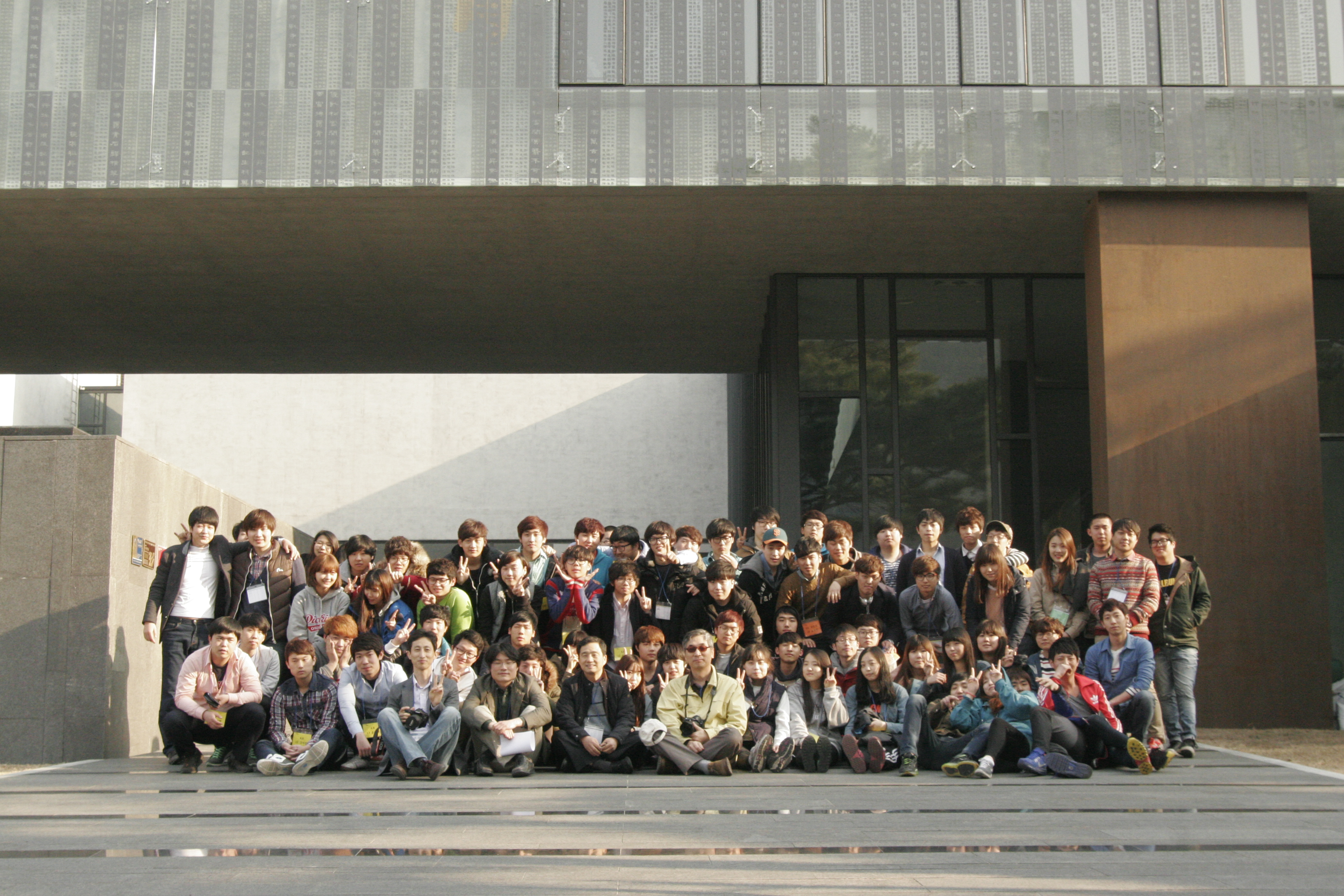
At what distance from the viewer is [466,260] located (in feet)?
44.7

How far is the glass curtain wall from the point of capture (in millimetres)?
13773

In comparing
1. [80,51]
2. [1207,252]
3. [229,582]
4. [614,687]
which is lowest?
[614,687]

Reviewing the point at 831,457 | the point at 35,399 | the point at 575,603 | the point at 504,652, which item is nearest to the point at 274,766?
the point at 504,652

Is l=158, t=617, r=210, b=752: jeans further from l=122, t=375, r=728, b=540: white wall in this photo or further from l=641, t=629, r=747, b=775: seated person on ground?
l=122, t=375, r=728, b=540: white wall

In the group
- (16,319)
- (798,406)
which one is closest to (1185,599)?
(798,406)

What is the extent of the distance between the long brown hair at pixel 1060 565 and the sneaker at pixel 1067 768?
5.67 feet

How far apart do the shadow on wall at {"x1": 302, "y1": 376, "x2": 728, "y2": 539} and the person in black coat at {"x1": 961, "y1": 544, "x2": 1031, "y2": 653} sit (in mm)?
18050

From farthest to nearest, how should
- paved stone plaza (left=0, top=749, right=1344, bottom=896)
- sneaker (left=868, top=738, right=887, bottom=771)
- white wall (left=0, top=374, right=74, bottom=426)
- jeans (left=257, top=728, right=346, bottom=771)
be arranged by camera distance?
white wall (left=0, top=374, right=74, bottom=426) < jeans (left=257, top=728, right=346, bottom=771) < sneaker (left=868, top=738, right=887, bottom=771) < paved stone plaza (left=0, top=749, right=1344, bottom=896)

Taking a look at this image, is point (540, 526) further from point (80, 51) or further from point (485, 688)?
point (80, 51)

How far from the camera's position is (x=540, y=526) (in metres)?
9.47

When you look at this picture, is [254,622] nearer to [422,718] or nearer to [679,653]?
[422,718]

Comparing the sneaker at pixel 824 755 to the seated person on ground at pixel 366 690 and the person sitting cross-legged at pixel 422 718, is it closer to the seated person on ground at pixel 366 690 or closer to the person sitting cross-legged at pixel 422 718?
the person sitting cross-legged at pixel 422 718

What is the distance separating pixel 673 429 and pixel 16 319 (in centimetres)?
1392

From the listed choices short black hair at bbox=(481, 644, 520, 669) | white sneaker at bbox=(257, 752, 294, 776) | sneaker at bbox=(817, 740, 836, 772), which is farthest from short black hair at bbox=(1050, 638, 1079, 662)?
white sneaker at bbox=(257, 752, 294, 776)
